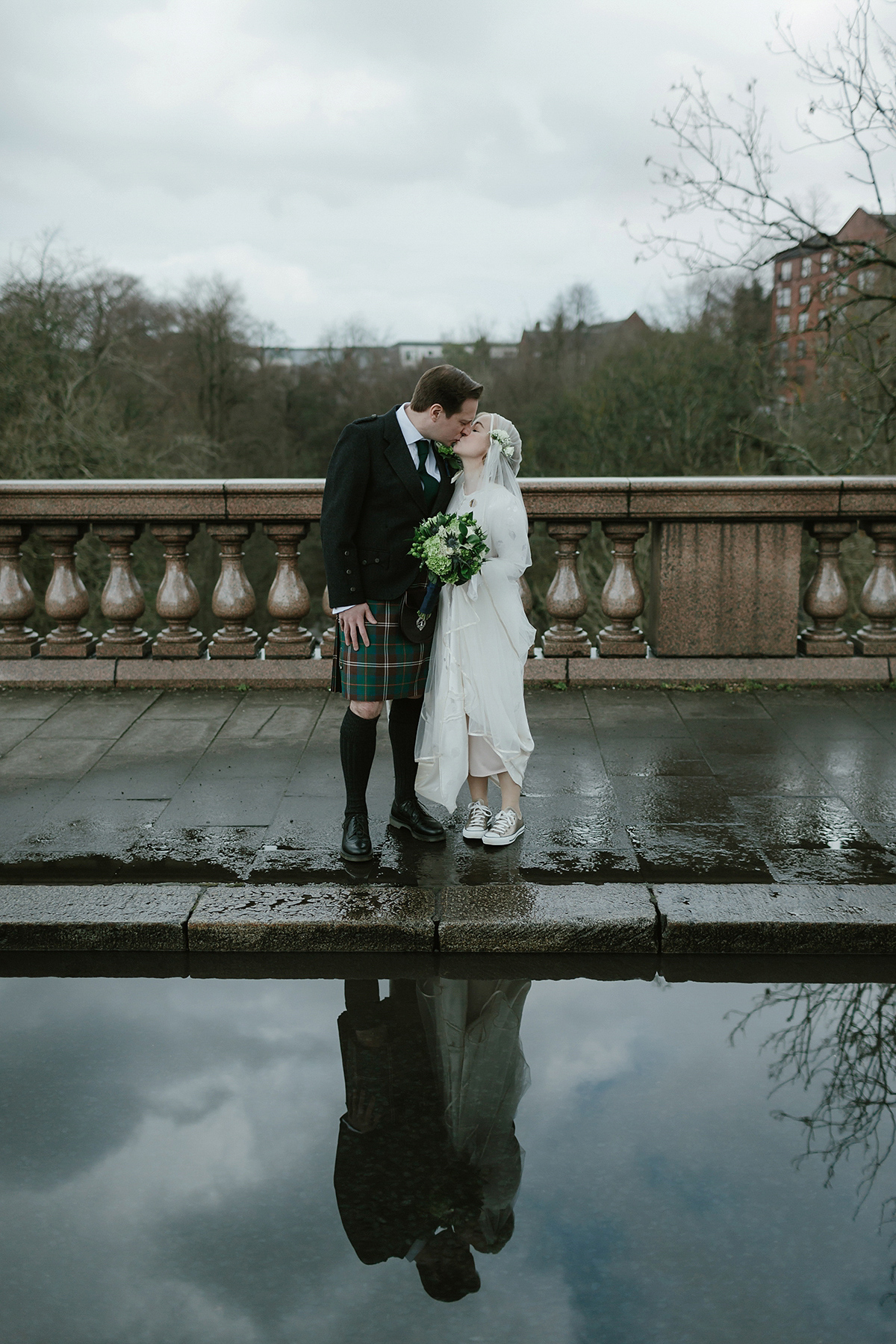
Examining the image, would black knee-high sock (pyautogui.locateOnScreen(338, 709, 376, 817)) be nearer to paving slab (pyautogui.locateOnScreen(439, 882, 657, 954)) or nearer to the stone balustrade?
paving slab (pyautogui.locateOnScreen(439, 882, 657, 954))

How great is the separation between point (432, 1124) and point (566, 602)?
4290mm

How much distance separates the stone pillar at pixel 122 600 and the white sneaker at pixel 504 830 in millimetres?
3220

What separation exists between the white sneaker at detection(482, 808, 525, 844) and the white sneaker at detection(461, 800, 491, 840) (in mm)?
36

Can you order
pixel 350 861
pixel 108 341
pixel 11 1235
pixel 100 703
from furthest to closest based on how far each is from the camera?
pixel 108 341, pixel 100 703, pixel 350 861, pixel 11 1235

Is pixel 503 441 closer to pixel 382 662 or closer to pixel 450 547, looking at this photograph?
pixel 450 547

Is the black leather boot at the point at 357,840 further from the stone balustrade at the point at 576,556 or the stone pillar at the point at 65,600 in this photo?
the stone pillar at the point at 65,600

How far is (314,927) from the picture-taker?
12.2 feet

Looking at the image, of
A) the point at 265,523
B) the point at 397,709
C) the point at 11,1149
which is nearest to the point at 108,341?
the point at 265,523

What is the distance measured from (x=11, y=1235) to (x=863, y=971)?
2616mm

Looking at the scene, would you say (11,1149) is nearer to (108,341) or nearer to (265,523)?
(265,523)

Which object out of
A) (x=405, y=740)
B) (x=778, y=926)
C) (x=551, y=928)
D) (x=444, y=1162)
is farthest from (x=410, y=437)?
(x=444, y=1162)

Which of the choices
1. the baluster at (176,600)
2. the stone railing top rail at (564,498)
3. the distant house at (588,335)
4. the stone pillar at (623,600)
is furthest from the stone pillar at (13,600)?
the distant house at (588,335)

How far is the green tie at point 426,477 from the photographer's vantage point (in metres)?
4.05

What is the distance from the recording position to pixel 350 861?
4.18 m
